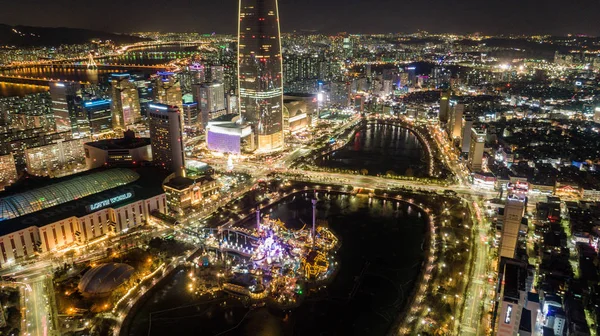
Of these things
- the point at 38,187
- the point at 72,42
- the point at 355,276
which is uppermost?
the point at 72,42

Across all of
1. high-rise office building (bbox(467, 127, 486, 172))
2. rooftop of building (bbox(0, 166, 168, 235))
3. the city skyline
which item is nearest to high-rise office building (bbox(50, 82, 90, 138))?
the city skyline

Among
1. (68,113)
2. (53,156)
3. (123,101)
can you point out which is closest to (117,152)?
(53,156)

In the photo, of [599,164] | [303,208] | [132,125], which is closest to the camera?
[303,208]

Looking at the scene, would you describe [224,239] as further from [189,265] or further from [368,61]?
[368,61]

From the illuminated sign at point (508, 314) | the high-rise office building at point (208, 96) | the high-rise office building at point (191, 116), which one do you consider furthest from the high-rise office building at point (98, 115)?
the illuminated sign at point (508, 314)

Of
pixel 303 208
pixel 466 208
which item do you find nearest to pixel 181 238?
pixel 303 208

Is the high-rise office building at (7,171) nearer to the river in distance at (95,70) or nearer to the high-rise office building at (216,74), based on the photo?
the high-rise office building at (216,74)
